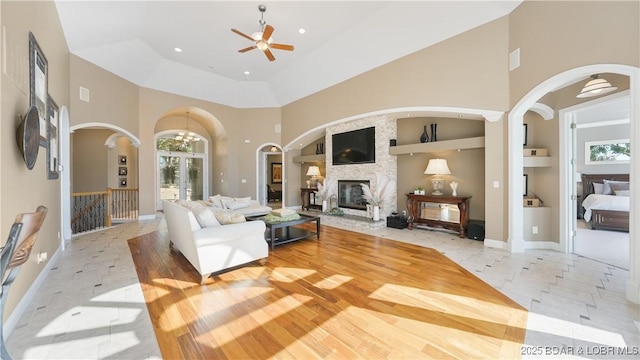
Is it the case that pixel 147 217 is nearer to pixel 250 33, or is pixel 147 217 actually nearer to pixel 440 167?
pixel 250 33

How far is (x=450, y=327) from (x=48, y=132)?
543 cm

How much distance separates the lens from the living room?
2584 millimetres

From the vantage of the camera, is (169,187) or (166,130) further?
(169,187)

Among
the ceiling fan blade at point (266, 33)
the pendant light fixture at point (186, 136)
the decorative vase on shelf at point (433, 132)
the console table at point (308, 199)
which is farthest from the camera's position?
the pendant light fixture at point (186, 136)

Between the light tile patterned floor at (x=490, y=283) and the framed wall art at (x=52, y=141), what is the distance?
4.63 ft

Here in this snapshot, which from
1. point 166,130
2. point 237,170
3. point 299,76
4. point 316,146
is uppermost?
point 299,76

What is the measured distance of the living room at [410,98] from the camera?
2.58 meters

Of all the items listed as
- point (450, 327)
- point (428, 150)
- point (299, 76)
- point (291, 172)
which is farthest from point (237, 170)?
point (450, 327)

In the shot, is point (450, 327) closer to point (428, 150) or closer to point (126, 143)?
point (428, 150)

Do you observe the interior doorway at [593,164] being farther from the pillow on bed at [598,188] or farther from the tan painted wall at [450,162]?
the tan painted wall at [450,162]

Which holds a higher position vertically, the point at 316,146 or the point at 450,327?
the point at 316,146

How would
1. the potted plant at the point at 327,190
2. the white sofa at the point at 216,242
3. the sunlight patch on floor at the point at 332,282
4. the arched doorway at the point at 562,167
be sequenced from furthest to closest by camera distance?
1. the potted plant at the point at 327,190
2. the white sofa at the point at 216,242
3. the sunlight patch on floor at the point at 332,282
4. the arched doorway at the point at 562,167

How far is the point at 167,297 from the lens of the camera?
107 inches

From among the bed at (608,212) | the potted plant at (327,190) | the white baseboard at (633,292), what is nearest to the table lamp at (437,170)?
the potted plant at (327,190)
